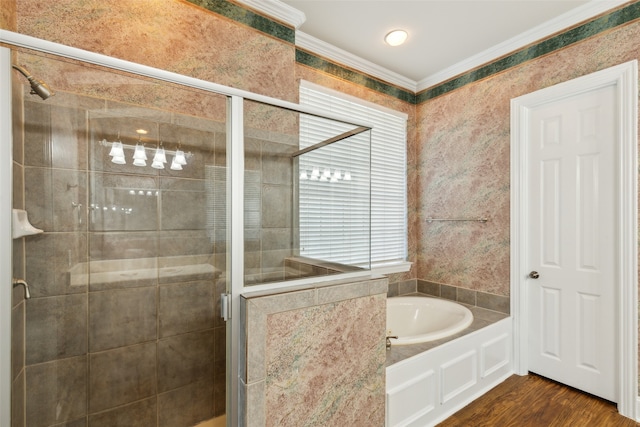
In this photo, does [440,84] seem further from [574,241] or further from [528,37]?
[574,241]

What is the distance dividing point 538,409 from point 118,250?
273cm

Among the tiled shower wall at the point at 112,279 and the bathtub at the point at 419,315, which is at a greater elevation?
the tiled shower wall at the point at 112,279

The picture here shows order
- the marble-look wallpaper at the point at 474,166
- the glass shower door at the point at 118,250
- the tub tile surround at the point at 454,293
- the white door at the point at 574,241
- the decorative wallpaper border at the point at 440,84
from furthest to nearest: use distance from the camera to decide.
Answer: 1. the tub tile surround at the point at 454,293
2. the marble-look wallpaper at the point at 474,166
3. the white door at the point at 574,241
4. the decorative wallpaper border at the point at 440,84
5. the glass shower door at the point at 118,250

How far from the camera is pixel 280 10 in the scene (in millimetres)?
2066

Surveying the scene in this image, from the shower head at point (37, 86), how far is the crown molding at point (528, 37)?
10.1ft

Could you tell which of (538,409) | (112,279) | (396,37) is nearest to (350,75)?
(396,37)

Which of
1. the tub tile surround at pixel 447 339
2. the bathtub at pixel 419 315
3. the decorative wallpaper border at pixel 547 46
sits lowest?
the bathtub at pixel 419 315

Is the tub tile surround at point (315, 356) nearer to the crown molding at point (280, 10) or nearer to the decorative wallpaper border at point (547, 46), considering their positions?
the crown molding at point (280, 10)

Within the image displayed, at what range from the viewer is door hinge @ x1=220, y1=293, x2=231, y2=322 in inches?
48.5

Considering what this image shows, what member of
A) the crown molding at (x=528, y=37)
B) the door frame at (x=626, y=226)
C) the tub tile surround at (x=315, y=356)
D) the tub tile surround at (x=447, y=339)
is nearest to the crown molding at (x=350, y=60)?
the crown molding at (x=528, y=37)

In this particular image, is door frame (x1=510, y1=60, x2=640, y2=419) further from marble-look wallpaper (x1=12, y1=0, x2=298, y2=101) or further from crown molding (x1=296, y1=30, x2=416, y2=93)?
marble-look wallpaper (x1=12, y1=0, x2=298, y2=101)

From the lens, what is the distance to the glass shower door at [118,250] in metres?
1.16

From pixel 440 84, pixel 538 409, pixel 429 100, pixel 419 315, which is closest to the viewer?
pixel 538 409

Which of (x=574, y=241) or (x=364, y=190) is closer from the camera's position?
(x=364, y=190)
